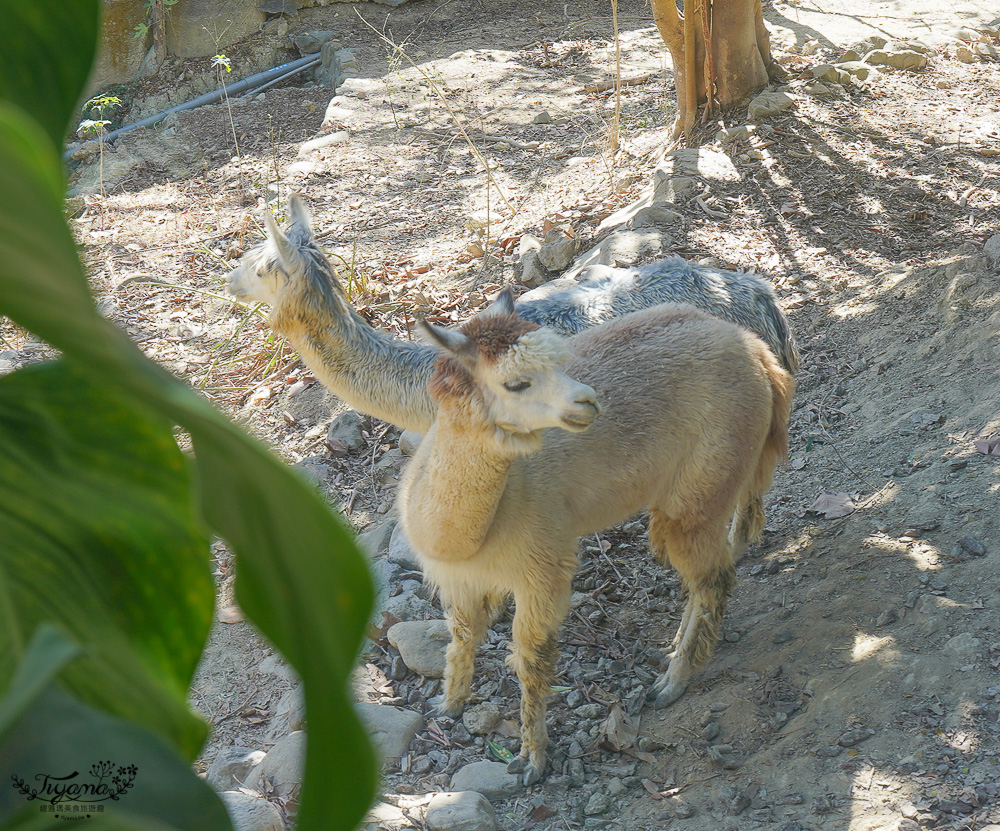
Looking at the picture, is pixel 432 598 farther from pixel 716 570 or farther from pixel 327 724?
pixel 327 724

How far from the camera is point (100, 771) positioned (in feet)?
1.19

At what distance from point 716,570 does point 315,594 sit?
386 centimetres

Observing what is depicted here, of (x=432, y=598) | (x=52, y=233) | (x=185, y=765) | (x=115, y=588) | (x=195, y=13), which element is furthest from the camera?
(x=195, y=13)

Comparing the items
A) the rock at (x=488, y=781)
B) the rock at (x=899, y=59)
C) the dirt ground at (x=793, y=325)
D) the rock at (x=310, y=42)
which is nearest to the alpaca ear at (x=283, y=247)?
the dirt ground at (x=793, y=325)

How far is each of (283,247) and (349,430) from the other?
1.64m

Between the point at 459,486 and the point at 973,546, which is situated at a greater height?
the point at 459,486

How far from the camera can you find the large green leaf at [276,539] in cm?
28

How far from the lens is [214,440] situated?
1.03ft

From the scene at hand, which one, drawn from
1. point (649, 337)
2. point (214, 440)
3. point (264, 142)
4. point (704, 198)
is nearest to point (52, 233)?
point (214, 440)

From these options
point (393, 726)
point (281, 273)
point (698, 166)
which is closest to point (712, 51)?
point (698, 166)

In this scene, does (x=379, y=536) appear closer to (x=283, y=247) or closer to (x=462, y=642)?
(x=462, y=642)

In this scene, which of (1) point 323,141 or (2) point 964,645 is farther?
(1) point 323,141

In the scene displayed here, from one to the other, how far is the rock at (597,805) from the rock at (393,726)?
35.7 inches

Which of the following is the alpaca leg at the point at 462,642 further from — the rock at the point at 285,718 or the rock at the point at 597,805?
the rock at the point at 597,805
